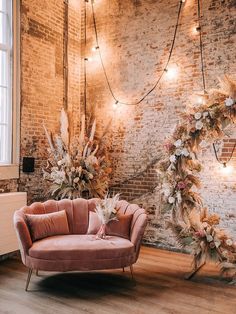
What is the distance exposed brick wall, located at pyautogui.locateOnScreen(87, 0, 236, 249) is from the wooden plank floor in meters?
1.14

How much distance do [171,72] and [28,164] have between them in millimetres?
2718

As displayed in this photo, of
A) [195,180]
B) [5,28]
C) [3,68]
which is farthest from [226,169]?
Answer: [5,28]

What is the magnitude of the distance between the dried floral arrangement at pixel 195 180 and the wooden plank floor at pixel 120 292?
0.38 meters

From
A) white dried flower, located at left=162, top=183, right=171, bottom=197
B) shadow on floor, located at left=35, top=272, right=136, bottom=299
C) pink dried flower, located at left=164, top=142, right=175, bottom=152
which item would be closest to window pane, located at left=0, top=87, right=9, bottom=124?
shadow on floor, located at left=35, top=272, right=136, bottom=299

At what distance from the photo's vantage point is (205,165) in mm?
5234

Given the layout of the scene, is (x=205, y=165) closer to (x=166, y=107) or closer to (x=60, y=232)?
(x=166, y=107)

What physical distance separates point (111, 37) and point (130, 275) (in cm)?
410

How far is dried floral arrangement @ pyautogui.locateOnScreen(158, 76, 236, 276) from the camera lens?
4121 millimetres

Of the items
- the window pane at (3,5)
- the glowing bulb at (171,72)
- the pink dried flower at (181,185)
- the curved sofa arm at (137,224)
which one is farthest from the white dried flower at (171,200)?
the window pane at (3,5)

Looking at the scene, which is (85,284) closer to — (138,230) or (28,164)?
(138,230)

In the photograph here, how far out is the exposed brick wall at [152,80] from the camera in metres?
5.12

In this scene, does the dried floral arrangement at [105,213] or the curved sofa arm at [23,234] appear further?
the dried floral arrangement at [105,213]

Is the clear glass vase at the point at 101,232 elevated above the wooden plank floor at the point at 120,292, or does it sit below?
above

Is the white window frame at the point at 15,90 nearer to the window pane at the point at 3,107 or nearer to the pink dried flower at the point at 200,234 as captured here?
the window pane at the point at 3,107
